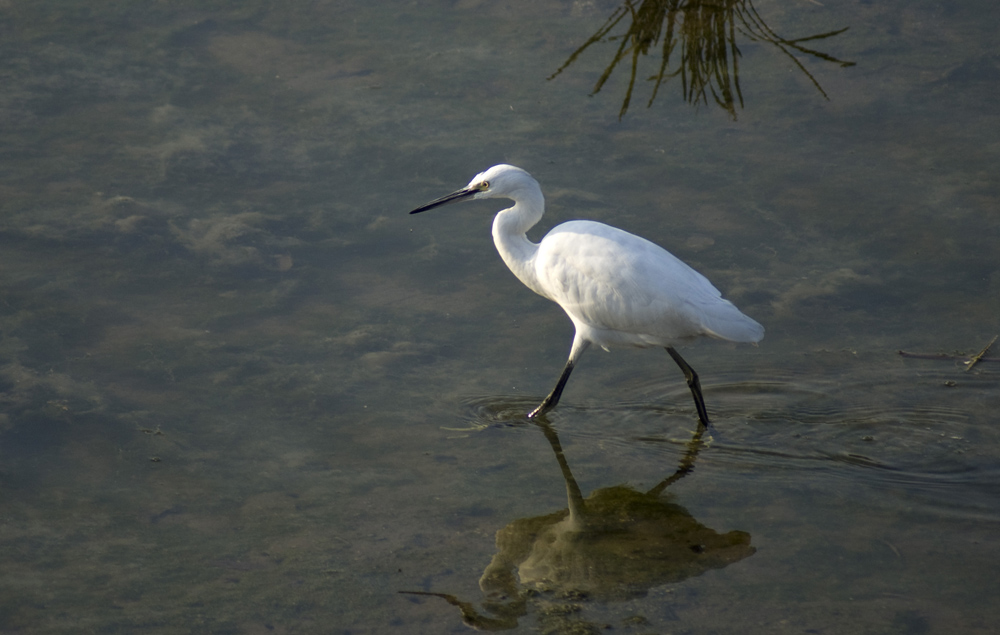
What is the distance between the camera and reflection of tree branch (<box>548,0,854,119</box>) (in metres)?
6.96

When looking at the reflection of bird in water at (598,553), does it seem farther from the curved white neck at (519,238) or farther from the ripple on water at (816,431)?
the curved white neck at (519,238)

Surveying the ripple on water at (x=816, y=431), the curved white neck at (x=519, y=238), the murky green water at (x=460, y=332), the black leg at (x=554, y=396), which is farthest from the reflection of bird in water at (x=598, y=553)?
the curved white neck at (x=519, y=238)

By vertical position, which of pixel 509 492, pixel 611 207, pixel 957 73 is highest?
pixel 957 73

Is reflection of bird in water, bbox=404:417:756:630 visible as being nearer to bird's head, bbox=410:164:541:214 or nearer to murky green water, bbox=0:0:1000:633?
murky green water, bbox=0:0:1000:633

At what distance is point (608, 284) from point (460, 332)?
102cm

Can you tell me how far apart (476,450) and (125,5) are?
530 cm

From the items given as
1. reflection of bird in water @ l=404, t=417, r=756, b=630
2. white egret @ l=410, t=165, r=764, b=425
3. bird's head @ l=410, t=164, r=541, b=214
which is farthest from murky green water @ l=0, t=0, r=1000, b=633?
bird's head @ l=410, t=164, r=541, b=214

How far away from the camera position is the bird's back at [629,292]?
4406mm

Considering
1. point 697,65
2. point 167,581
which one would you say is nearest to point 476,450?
point 167,581

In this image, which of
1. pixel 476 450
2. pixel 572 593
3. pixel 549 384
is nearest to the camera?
pixel 572 593

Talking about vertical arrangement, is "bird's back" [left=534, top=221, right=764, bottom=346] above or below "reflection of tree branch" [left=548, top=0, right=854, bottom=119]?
below

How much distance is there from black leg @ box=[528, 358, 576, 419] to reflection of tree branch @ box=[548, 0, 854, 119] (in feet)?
8.72

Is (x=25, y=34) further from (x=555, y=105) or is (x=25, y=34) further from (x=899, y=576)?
(x=899, y=576)

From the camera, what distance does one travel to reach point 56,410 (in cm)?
455
